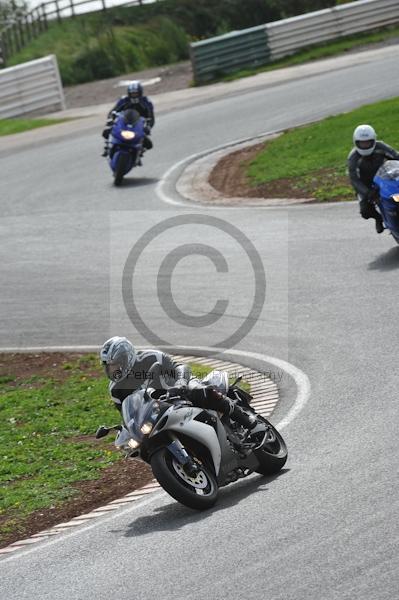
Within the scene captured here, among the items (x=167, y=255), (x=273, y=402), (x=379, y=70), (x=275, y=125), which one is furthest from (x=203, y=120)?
(x=273, y=402)

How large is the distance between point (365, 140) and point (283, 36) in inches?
854

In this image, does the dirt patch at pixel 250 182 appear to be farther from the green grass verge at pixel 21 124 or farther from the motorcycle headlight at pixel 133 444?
the motorcycle headlight at pixel 133 444

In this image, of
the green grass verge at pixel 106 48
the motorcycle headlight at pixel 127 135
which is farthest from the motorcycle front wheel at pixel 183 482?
the green grass verge at pixel 106 48

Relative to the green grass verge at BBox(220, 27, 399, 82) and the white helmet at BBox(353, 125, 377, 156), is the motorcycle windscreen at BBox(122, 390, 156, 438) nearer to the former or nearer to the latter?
the white helmet at BBox(353, 125, 377, 156)

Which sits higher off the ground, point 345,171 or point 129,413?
point 129,413

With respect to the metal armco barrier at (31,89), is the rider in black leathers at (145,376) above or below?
above

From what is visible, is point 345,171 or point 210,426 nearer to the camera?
point 210,426

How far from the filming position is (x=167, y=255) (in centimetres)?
1772

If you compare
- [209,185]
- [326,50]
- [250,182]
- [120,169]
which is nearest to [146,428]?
[250,182]

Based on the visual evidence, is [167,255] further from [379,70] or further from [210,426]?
[379,70]

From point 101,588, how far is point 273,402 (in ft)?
14.9

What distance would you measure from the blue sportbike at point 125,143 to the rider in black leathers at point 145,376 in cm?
1544

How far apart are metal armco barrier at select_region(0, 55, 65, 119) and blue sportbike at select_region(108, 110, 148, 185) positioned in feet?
38.9

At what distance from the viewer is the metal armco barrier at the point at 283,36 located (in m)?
36.1
